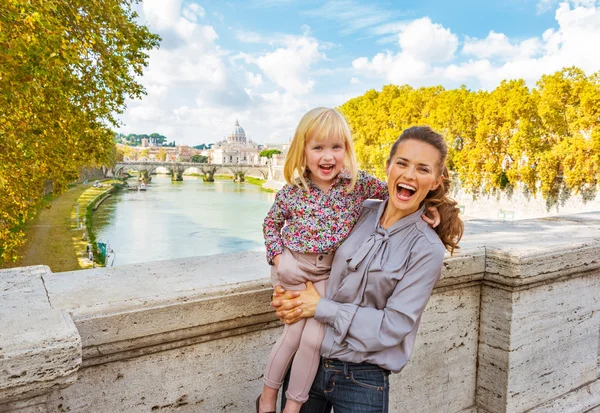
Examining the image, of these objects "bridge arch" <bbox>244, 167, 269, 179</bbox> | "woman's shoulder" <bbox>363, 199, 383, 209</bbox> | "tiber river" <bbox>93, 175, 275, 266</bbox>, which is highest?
"woman's shoulder" <bbox>363, 199, 383, 209</bbox>

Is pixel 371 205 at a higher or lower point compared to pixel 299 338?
higher

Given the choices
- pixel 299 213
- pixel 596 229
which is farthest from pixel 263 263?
pixel 596 229

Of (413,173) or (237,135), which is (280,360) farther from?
(237,135)

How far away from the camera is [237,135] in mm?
124250

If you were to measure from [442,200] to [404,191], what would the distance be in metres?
0.11

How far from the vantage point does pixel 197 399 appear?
56.4 inches

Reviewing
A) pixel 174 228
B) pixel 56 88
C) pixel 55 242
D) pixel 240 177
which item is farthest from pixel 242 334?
pixel 240 177

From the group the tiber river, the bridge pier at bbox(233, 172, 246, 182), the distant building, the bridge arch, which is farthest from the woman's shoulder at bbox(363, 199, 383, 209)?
the distant building

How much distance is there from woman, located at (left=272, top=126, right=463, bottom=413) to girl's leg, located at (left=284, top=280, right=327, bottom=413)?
2cm

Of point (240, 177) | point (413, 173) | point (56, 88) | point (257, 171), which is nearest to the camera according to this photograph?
point (413, 173)

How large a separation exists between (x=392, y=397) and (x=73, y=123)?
268 inches

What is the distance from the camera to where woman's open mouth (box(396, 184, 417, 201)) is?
124cm

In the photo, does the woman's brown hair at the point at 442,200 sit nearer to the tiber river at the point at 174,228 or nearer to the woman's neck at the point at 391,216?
the woman's neck at the point at 391,216

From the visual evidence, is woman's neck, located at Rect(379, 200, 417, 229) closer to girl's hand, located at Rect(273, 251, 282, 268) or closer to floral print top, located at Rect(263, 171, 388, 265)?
floral print top, located at Rect(263, 171, 388, 265)
